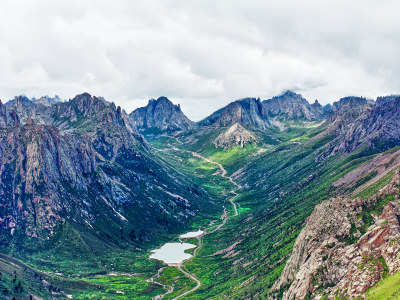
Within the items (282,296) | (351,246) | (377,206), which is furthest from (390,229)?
(282,296)

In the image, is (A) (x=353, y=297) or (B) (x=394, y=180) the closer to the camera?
(A) (x=353, y=297)

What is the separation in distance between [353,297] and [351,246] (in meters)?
27.6

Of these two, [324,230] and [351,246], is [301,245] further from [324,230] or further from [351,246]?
[351,246]

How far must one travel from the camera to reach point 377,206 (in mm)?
184000

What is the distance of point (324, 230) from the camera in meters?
186

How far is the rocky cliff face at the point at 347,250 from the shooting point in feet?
474

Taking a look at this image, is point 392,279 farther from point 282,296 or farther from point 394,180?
point 394,180

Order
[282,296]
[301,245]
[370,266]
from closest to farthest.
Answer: [370,266], [282,296], [301,245]

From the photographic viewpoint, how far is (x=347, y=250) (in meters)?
162

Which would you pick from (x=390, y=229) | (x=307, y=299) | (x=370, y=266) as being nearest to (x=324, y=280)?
(x=307, y=299)

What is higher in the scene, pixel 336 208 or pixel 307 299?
pixel 336 208

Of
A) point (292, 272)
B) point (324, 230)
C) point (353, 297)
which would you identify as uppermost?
point (324, 230)

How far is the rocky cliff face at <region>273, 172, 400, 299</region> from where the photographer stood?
145m

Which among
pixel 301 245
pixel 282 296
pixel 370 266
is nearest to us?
pixel 370 266
